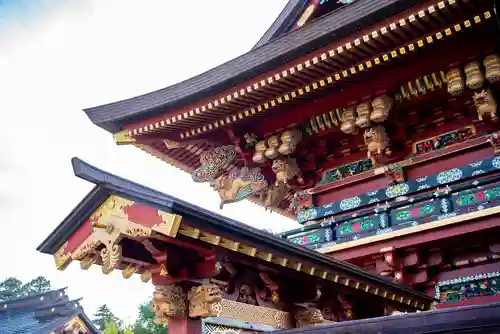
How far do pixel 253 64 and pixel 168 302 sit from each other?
4.83m

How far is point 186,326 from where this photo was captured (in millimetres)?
5578

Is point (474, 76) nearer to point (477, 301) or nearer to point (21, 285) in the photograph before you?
point (477, 301)

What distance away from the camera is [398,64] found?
863 cm

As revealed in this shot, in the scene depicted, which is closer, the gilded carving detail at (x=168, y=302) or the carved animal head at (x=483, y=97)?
the gilded carving detail at (x=168, y=302)

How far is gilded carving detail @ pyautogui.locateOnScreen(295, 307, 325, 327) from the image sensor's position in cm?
675

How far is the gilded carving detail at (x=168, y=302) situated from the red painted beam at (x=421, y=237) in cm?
463

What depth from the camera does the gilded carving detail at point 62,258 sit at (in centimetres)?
585

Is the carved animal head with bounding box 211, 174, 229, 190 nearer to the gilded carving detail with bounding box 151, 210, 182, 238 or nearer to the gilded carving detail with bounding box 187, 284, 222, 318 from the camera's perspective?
the gilded carving detail with bounding box 187, 284, 222, 318

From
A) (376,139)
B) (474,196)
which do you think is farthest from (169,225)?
(474,196)

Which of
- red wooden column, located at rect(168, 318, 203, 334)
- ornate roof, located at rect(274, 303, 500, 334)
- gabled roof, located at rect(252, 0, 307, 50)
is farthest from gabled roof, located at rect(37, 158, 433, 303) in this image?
gabled roof, located at rect(252, 0, 307, 50)

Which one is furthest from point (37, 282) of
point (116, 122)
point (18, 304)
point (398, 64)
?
point (398, 64)

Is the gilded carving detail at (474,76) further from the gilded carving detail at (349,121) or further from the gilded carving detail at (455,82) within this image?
the gilded carving detail at (349,121)

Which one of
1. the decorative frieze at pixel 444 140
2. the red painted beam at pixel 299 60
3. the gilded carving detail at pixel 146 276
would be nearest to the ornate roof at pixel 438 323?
the gilded carving detail at pixel 146 276

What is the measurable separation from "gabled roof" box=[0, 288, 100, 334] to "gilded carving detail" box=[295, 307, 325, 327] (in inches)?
632
